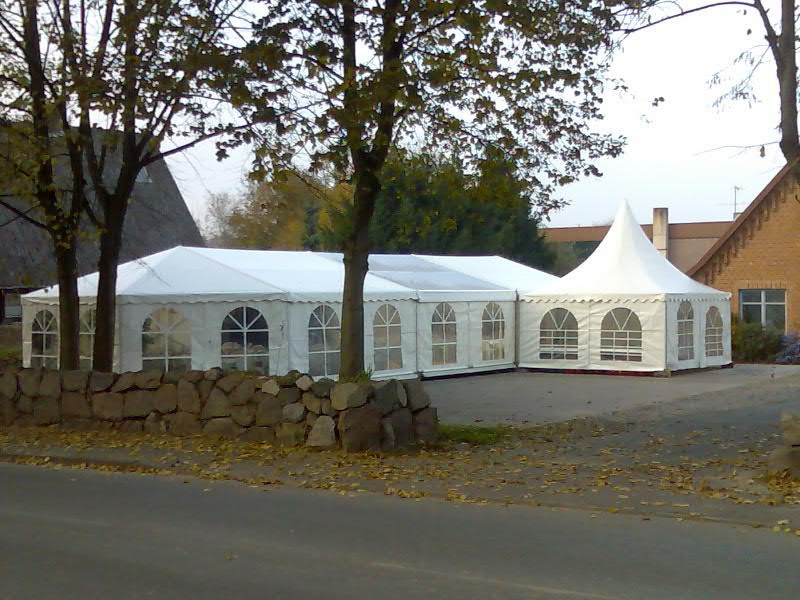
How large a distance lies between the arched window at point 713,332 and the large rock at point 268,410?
1658 cm

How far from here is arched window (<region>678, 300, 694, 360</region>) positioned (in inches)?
958

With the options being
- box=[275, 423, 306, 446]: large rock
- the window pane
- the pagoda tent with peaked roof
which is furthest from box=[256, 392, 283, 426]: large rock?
the window pane

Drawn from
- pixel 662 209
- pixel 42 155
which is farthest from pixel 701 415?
pixel 662 209

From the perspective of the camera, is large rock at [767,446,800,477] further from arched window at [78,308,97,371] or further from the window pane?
the window pane

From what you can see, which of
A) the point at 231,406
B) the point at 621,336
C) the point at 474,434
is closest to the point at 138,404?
the point at 231,406

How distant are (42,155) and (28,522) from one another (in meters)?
7.27

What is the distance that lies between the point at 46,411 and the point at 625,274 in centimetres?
1560

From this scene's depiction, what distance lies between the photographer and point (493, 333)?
25.2 m

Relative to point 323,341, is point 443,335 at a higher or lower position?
higher

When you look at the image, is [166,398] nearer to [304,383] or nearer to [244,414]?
[244,414]

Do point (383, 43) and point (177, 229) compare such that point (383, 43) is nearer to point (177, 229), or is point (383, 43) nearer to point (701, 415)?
point (701, 415)

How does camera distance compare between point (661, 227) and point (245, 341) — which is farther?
point (661, 227)

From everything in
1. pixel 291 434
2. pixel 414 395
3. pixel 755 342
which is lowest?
pixel 291 434

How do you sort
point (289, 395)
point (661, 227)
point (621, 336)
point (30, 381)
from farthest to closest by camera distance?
point (661, 227) < point (621, 336) < point (30, 381) < point (289, 395)
